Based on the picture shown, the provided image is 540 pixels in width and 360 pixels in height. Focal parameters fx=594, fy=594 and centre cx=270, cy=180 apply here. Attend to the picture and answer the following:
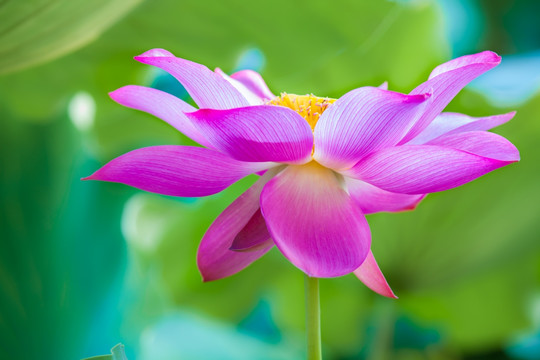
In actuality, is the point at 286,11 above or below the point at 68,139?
above

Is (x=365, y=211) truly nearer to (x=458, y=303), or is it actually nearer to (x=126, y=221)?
(x=126, y=221)

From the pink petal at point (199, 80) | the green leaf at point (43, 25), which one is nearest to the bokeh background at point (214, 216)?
the green leaf at point (43, 25)

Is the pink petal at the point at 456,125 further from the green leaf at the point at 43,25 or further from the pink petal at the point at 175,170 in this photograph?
the green leaf at the point at 43,25

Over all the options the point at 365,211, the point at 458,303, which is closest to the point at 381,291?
the point at 365,211

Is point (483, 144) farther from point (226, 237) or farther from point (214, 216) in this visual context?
point (214, 216)

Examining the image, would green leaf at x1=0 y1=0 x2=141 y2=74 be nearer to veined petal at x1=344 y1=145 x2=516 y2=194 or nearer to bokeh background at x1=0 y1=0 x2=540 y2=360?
bokeh background at x1=0 y1=0 x2=540 y2=360

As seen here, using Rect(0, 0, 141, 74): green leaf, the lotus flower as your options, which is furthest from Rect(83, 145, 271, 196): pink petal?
Rect(0, 0, 141, 74): green leaf
